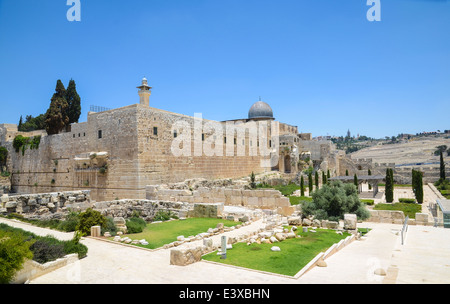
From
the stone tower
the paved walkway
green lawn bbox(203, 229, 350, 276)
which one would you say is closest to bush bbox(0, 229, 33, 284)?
the paved walkway

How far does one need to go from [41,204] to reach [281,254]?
32.9ft

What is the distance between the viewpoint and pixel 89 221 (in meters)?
9.55

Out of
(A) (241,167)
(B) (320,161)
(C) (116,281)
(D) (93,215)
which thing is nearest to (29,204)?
(D) (93,215)

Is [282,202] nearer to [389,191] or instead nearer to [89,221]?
[89,221]

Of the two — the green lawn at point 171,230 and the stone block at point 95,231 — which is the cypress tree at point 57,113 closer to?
the green lawn at point 171,230

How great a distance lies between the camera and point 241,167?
90.0 feet

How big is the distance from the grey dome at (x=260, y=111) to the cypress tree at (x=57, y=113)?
814 inches

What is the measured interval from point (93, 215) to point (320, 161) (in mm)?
30731

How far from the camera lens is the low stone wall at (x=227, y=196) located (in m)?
14.7

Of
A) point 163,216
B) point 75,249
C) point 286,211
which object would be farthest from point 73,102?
point 75,249

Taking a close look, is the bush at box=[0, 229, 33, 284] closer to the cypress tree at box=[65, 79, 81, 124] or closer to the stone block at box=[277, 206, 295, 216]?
the stone block at box=[277, 206, 295, 216]

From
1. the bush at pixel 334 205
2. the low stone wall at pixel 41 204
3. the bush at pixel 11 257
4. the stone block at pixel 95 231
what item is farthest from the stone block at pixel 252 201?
the bush at pixel 11 257
